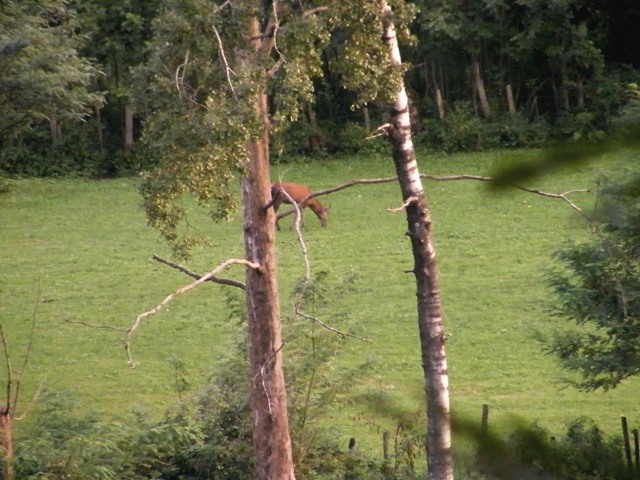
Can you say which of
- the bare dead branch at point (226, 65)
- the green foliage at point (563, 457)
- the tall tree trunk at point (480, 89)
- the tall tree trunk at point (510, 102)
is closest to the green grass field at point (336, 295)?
the tall tree trunk at point (510, 102)

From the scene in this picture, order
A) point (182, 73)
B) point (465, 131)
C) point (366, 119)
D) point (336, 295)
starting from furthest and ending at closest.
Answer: point (366, 119) → point (465, 131) → point (336, 295) → point (182, 73)

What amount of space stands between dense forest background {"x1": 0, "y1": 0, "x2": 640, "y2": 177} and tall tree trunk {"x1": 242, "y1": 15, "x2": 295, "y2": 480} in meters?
13.2

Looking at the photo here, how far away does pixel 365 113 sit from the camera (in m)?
29.4

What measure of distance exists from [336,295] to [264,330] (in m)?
1.14

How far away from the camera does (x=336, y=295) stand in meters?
10.1

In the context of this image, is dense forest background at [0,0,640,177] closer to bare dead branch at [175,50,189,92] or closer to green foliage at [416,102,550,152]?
green foliage at [416,102,550,152]

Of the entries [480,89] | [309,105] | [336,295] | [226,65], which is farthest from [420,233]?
[480,89]

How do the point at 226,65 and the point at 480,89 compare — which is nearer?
the point at 226,65

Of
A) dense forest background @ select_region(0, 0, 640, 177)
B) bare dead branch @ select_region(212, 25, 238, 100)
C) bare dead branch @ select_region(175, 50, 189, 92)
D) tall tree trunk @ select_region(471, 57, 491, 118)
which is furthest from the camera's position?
tall tree trunk @ select_region(471, 57, 491, 118)

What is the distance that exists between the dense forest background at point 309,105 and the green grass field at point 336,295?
1979 mm

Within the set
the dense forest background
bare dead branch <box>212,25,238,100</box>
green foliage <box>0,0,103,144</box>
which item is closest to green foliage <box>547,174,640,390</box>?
bare dead branch <box>212,25,238,100</box>

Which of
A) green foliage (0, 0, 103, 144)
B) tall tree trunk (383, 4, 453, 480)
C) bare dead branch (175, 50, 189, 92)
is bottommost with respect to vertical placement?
Answer: tall tree trunk (383, 4, 453, 480)

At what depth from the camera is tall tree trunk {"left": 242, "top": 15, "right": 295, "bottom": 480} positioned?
28.7ft

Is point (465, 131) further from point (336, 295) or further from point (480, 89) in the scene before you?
point (336, 295)
